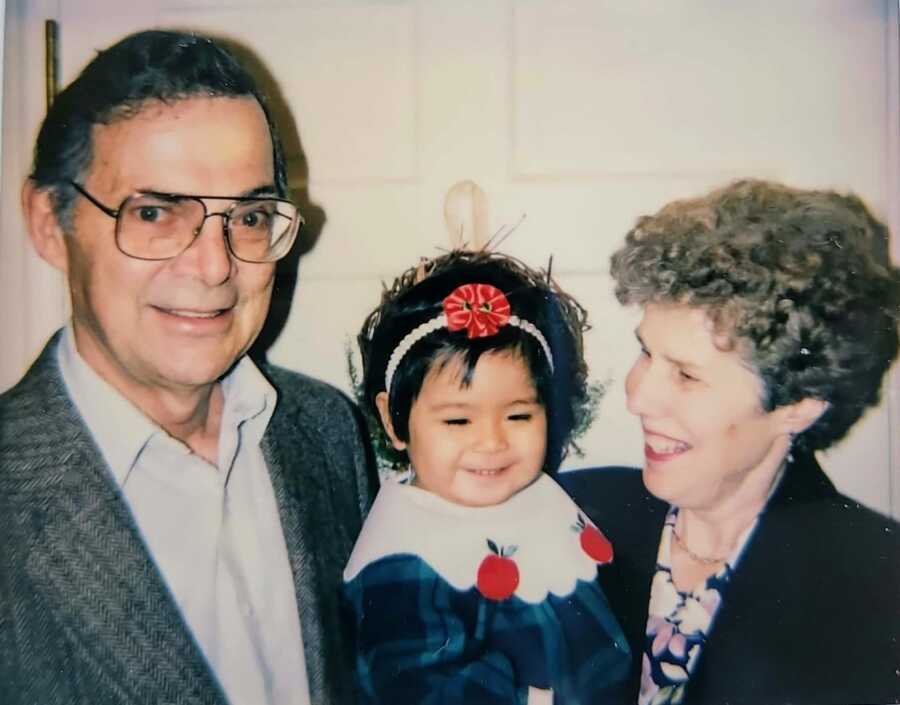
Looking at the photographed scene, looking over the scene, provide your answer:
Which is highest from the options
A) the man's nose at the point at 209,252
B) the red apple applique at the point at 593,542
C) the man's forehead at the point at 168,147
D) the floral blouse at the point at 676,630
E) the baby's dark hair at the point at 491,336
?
the man's forehead at the point at 168,147

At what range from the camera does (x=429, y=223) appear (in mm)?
1344

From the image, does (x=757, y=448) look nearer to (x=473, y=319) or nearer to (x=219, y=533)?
(x=473, y=319)

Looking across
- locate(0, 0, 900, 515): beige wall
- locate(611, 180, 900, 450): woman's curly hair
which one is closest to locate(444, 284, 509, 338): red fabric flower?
locate(0, 0, 900, 515): beige wall

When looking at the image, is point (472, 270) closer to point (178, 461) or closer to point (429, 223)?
point (429, 223)

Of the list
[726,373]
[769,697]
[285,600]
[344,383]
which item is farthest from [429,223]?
[769,697]

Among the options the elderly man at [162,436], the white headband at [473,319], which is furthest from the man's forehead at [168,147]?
the white headband at [473,319]

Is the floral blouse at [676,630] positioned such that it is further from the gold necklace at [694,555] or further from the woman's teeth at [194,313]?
the woman's teeth at [194,313]

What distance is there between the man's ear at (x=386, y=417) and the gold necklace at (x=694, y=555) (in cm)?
51

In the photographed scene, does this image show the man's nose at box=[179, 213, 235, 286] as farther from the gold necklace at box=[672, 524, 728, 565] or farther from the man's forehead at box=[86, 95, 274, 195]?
the gold necklace at box=[672, 524, 728, 565]

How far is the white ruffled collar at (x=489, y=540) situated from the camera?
51.1 inches

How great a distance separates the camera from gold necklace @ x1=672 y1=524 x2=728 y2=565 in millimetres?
1330

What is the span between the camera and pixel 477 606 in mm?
1271

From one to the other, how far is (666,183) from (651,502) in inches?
22.4

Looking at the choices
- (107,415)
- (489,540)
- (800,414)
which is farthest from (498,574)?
(107,415)
